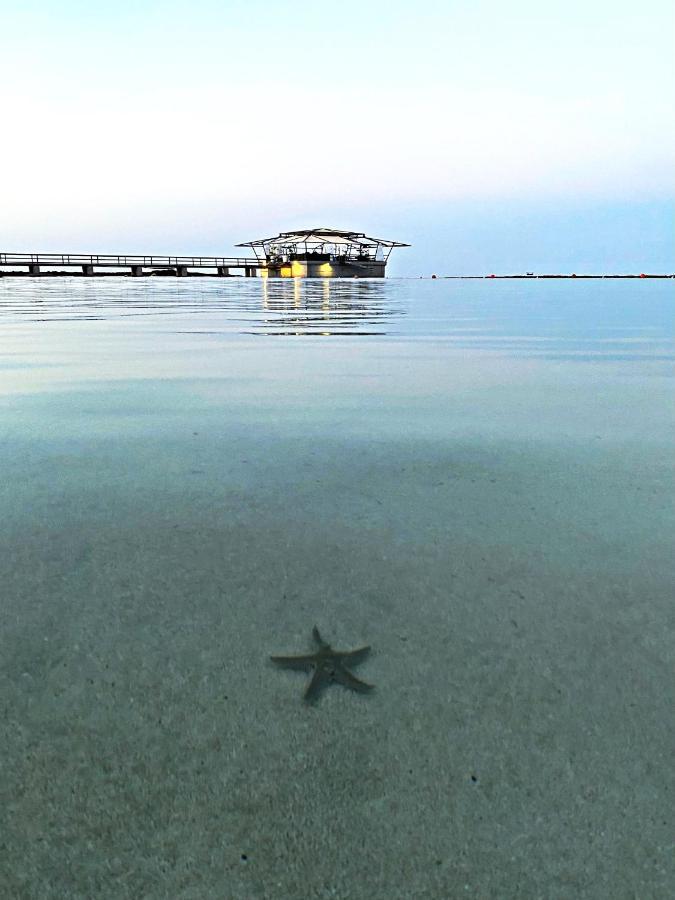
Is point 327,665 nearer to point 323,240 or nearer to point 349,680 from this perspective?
point 349,680

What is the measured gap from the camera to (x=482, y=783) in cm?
174

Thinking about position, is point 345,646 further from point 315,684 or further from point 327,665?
point 315,684

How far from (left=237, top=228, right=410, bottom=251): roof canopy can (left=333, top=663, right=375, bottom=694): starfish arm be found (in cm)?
7334

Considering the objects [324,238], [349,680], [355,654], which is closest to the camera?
[349,680]

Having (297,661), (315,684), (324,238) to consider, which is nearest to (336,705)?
(315,684)

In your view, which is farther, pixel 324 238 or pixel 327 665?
pixel 324 238

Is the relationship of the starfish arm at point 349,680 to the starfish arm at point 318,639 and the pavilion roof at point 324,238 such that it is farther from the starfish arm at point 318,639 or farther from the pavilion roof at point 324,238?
the pavilion roof at point 324,238

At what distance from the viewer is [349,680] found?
2.14m

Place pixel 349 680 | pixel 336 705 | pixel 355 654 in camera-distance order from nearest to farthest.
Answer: pixel 336 705 → pixel 349 680 → pixel 355 654

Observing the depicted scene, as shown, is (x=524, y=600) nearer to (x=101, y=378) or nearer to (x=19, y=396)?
(x=19, y=396)

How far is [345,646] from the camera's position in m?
2.34

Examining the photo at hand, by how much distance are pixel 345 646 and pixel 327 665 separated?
149 mm

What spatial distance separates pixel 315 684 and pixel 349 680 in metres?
0.11

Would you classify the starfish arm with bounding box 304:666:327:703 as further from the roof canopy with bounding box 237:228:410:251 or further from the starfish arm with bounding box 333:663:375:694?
the roof canopy with bounding box 237:228:410:251
